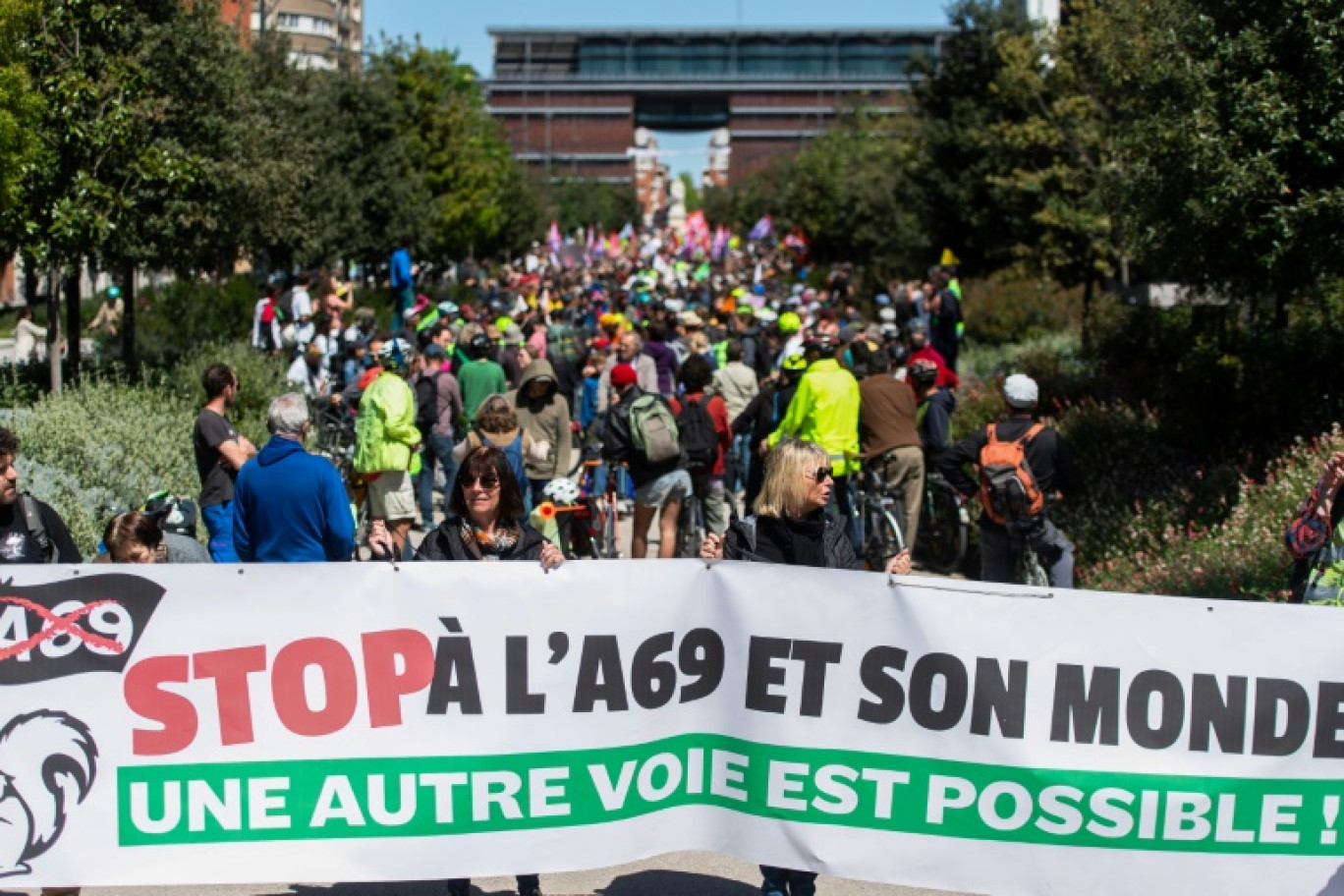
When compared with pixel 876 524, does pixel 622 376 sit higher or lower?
higher

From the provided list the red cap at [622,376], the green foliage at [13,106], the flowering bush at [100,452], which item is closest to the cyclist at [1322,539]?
the red cap at [622,376]

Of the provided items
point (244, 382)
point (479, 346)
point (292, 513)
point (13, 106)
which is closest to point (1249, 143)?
point (479, 346)

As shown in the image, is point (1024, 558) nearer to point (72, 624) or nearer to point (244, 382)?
point (72, 624)

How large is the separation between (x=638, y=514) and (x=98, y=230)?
236 inches

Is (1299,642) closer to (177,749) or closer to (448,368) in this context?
(177,749)

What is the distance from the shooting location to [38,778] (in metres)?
5.25

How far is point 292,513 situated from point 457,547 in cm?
105

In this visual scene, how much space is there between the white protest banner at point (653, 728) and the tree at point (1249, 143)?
6.40m

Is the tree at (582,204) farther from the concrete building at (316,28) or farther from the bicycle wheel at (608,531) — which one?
the bicycle wheel at (608,531)

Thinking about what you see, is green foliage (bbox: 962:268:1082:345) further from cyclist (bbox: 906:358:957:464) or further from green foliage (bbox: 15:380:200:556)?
green foliage (bbox: 15:380:200:556)

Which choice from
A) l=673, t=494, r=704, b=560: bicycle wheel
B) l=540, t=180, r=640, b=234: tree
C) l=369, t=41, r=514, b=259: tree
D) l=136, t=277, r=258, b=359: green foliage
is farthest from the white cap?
l=540, t=180, r=640, b=234: tree

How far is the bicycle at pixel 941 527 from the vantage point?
12664mm

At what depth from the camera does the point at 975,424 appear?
1628cm

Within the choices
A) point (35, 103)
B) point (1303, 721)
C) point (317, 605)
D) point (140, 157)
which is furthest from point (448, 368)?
point (1303, 721)
